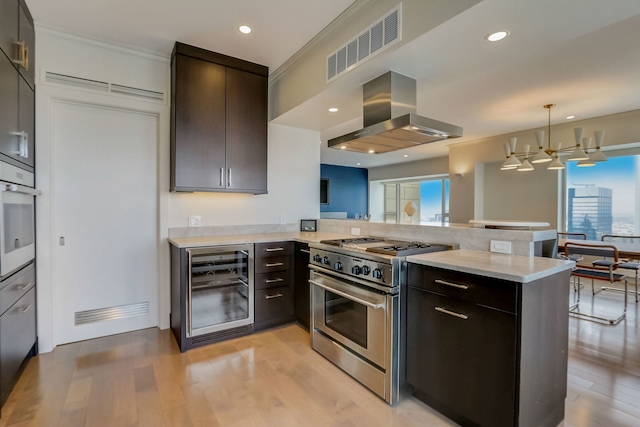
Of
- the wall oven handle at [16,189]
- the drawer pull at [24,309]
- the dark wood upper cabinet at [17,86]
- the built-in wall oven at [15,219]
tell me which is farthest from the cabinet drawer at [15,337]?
the dark wood upper cabinet at [17,86]

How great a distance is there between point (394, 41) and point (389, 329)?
1817 millimetres

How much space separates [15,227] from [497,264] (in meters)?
3.02

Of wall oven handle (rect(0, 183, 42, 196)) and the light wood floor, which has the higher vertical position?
wall oven handle (rect(0, 183, 42, 196))

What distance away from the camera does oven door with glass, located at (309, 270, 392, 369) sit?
196cm

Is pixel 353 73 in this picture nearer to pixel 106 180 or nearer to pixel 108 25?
pixel 108 25

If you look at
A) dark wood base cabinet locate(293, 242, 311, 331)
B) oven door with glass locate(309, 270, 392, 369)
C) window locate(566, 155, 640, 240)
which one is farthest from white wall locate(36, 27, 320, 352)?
window locate(566, 155, 640, 240)

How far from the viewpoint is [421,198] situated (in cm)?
926

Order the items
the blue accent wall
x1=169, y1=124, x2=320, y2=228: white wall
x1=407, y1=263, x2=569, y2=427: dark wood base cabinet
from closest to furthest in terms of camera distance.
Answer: x1=407, y1=263, x2=569, y2=427: dark wood base cabinet
x1=169, y1=124, x2=320, y2=228: white wall
the blue accent wall

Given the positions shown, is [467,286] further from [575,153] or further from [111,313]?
[575,153]

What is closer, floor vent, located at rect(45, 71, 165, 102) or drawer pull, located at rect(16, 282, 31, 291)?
drawer pull, located at rect(16, 282, 31, 291)

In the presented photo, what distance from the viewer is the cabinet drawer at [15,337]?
5.84 ft

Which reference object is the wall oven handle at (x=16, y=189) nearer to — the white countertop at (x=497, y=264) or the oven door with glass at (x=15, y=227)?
the oven door with glass at (x=15, y=227)

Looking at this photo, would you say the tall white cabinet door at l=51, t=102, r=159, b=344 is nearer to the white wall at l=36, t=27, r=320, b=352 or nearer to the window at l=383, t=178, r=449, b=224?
the white wall at l=36, t=27, r=320, b=352

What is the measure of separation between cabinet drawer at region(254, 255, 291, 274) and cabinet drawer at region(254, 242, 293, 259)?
0.04 meters
